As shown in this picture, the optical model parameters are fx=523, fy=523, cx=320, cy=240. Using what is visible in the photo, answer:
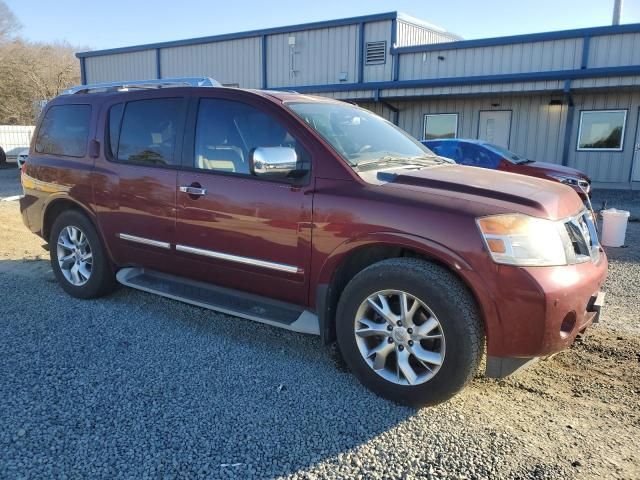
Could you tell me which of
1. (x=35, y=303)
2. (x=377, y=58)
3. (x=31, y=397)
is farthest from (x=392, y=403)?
(x=377, y=58)

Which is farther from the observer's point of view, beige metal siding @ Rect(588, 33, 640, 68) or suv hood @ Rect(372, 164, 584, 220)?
beige metal siding @ Rect(588, 33, 640, 68)

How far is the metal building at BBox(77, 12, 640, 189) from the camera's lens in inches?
592

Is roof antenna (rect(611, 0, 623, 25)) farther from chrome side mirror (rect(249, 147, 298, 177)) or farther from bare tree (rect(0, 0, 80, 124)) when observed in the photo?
bare tree (rect(0, 0, 80, 124))

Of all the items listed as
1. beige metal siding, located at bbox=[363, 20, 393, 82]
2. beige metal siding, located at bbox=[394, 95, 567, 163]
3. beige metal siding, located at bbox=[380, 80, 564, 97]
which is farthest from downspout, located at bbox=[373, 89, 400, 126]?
beige metal siding, located at bbox=[394, 95, 567, 163]

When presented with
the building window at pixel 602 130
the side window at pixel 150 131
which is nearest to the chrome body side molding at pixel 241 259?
the side window at pixel 150 131

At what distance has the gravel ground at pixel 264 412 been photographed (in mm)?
2596

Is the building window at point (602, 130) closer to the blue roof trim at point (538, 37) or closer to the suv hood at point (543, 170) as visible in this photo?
the blue roof trim at point (538, 37)

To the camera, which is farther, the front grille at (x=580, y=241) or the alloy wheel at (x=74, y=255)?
the alloy wheel at (x=74, y=255)

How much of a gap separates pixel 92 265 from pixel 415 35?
1837 cm

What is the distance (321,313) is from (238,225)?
0.91 meters

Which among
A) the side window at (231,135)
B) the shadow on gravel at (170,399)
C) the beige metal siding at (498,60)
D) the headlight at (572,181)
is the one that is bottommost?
the shadow on gravel at (170,399)

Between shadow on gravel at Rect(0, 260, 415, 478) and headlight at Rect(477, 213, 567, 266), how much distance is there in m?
1.10

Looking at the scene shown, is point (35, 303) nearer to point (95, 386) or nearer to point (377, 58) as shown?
point (95, 386)

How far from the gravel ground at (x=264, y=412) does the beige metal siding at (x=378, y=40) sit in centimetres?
1621
